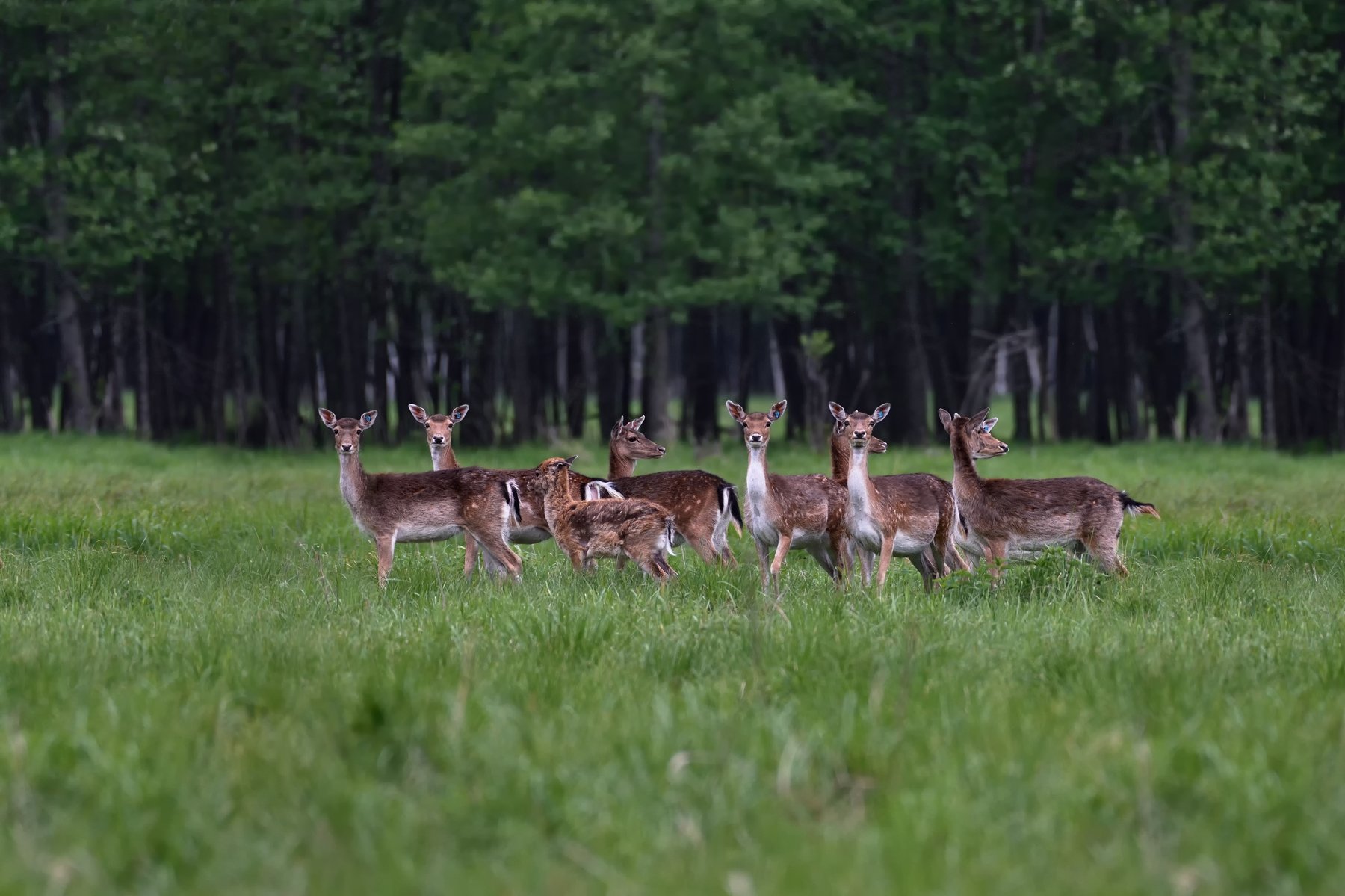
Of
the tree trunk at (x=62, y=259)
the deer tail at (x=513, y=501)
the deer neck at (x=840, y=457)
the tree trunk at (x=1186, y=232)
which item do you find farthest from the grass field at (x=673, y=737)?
the tree trunk at (x=62, y=259)

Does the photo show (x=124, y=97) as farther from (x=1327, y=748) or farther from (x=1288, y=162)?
(x=1327, y=748)

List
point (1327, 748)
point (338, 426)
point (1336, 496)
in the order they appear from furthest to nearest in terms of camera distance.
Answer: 1. point (1336, 496)
2. point (338, 426)
3. point (1327, 748)

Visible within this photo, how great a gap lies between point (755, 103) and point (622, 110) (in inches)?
102

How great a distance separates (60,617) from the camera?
843 cm

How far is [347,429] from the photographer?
1264 centimetres

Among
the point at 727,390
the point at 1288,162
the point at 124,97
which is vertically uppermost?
the point at 124,97

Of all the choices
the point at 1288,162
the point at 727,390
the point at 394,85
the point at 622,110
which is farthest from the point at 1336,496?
the point at 727,390

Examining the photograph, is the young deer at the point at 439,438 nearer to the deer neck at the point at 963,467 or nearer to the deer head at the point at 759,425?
the deer head at the point at 759,425

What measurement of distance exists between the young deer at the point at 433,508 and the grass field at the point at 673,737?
164 centimetres

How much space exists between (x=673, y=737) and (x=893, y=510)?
559cm

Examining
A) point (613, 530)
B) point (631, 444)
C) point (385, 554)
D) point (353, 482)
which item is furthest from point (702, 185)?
point (613, 530)

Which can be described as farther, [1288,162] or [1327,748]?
[1288,162]

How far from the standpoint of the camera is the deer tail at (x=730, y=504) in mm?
11914

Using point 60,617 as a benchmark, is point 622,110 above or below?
above
